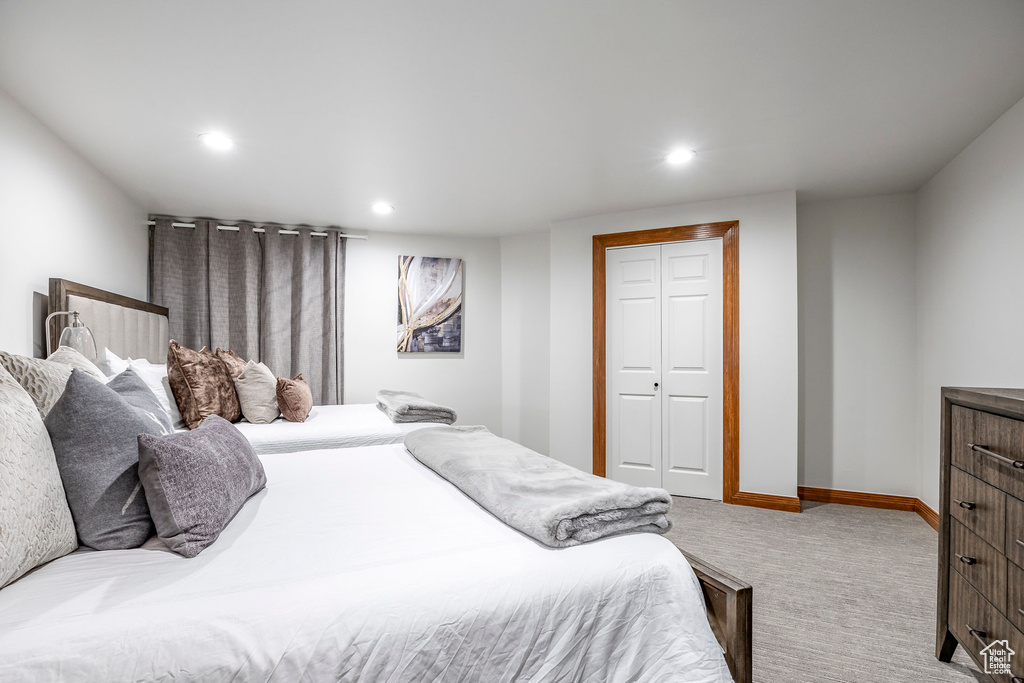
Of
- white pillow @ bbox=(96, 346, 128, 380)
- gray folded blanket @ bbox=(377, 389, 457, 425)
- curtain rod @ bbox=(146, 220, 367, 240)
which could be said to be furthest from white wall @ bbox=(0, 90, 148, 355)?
gray folded blanket @ bbox=(377, 389, 457, 425)

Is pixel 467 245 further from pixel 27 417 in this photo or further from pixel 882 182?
pixel 27 417

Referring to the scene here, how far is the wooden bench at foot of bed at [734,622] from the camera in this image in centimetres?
117

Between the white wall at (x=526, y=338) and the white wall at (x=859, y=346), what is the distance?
2314 mm

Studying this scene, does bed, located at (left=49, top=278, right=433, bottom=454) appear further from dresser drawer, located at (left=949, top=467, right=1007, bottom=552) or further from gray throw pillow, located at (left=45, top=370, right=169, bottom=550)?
dresser drawer, located at (left=949, top=467, right=1007, bottom=552)

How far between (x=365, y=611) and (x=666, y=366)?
3.60 meters

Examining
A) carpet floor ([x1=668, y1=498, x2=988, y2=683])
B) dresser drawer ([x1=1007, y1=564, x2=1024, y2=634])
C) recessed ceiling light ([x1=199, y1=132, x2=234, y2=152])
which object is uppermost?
recessed ceiling light ([x1=199, y1=132, x2=234, y2=152])

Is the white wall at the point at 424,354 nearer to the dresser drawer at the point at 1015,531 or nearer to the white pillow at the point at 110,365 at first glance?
the white pillow at the point at 110,365

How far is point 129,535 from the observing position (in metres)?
1.21

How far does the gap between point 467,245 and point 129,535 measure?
175 inches

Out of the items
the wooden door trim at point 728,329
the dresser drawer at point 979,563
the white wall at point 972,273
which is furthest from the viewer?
the wooden door trim at point 728,329

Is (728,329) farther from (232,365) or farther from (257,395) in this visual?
(232,365)

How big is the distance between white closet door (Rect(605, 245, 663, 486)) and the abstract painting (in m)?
1.67

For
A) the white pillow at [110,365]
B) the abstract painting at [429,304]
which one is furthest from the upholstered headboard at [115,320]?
the abstract painting at [429,304]

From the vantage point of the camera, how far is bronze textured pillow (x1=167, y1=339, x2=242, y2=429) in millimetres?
2906
